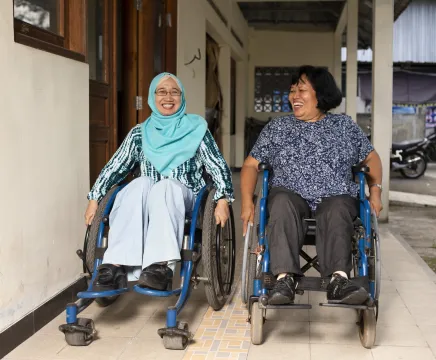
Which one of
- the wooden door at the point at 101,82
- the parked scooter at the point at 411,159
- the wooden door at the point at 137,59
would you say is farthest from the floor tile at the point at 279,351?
the parked scooter at the point at 411,159

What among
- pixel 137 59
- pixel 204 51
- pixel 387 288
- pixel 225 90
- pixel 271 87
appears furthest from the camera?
pixel 271 87

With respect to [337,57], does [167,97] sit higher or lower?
lower

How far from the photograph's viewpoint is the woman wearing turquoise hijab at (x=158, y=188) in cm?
235

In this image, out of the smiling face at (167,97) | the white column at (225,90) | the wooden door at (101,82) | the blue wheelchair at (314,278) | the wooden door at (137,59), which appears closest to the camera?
the blue wheelchair at (314,278)

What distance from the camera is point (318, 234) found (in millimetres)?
2369

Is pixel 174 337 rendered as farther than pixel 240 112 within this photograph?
No

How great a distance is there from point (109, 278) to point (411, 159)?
28.6 ft

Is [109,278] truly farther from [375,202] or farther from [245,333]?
[375,202]

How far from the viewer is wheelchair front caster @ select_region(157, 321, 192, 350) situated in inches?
88.7

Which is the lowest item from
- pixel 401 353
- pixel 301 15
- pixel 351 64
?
pixel 401 353

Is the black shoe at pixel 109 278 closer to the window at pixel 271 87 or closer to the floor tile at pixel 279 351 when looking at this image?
the floor tile at pixel 279 351

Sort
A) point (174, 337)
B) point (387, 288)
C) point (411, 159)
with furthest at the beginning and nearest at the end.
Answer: point (411, 159)
point (387, 288)
point (174, 337)

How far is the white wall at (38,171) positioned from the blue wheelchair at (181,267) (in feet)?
0.64

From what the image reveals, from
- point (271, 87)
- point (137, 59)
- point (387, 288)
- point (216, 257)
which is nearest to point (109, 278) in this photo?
point (216, 257)
